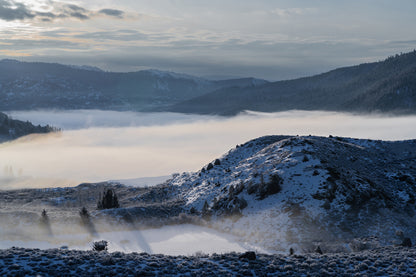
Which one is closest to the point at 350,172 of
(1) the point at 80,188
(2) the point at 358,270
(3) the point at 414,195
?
(3) the point at 414,195

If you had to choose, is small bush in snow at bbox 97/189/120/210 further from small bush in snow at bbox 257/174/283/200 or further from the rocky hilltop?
small bush in snow at bbox 257/174/283/200

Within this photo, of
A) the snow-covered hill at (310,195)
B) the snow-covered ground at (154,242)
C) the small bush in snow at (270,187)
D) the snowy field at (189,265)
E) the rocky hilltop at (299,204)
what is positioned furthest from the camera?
Answer: the small bush in snow at (270,187)

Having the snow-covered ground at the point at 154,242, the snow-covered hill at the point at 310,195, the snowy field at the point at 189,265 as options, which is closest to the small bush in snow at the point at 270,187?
the snow-covered hill at the point at 310,195

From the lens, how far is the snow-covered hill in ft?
129

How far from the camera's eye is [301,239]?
3791cm

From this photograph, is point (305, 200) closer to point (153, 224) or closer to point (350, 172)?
point (350, 172)

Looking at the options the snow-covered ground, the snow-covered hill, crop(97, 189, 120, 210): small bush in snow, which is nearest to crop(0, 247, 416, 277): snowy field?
the snow-covered hill

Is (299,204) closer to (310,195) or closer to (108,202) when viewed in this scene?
(310,195)

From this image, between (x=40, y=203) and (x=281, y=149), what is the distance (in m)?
55.9

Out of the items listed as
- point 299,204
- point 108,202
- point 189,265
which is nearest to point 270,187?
point 299,204

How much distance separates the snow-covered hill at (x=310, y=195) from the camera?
39.4m

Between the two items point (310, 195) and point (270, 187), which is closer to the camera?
point (310, 195)

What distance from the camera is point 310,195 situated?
44938 millimetres

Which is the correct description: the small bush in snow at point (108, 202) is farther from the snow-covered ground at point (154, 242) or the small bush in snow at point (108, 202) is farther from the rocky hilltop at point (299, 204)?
the snow-covered ground at point (154, 242)
